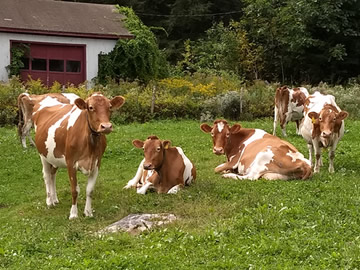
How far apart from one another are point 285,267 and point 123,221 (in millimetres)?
3183

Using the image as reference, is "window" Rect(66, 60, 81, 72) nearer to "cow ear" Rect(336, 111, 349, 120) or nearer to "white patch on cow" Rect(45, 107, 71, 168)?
"white patch on cow" Rect(45, 107, 71, 168)

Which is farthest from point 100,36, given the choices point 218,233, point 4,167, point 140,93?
point 218,233

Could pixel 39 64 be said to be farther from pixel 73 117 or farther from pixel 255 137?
pixel 73 117

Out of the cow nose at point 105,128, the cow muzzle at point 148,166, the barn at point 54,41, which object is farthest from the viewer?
the barn at point 54,41

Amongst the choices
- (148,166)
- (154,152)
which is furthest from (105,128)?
(154,152)

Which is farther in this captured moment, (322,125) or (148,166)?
(322,125)

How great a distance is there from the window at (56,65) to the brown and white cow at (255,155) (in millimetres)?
21129

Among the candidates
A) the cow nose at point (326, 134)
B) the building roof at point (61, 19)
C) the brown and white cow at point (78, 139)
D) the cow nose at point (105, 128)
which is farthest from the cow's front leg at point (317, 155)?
the building roof at point (61, 19)

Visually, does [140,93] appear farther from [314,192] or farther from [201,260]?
[201,260]

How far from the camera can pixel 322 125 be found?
12.0 meters

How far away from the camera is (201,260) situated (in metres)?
7.00

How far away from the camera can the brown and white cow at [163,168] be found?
1115 centimetres

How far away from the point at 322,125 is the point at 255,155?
141 cm

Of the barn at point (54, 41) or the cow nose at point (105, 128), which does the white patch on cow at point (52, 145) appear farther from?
the barn at point (54, 41)
